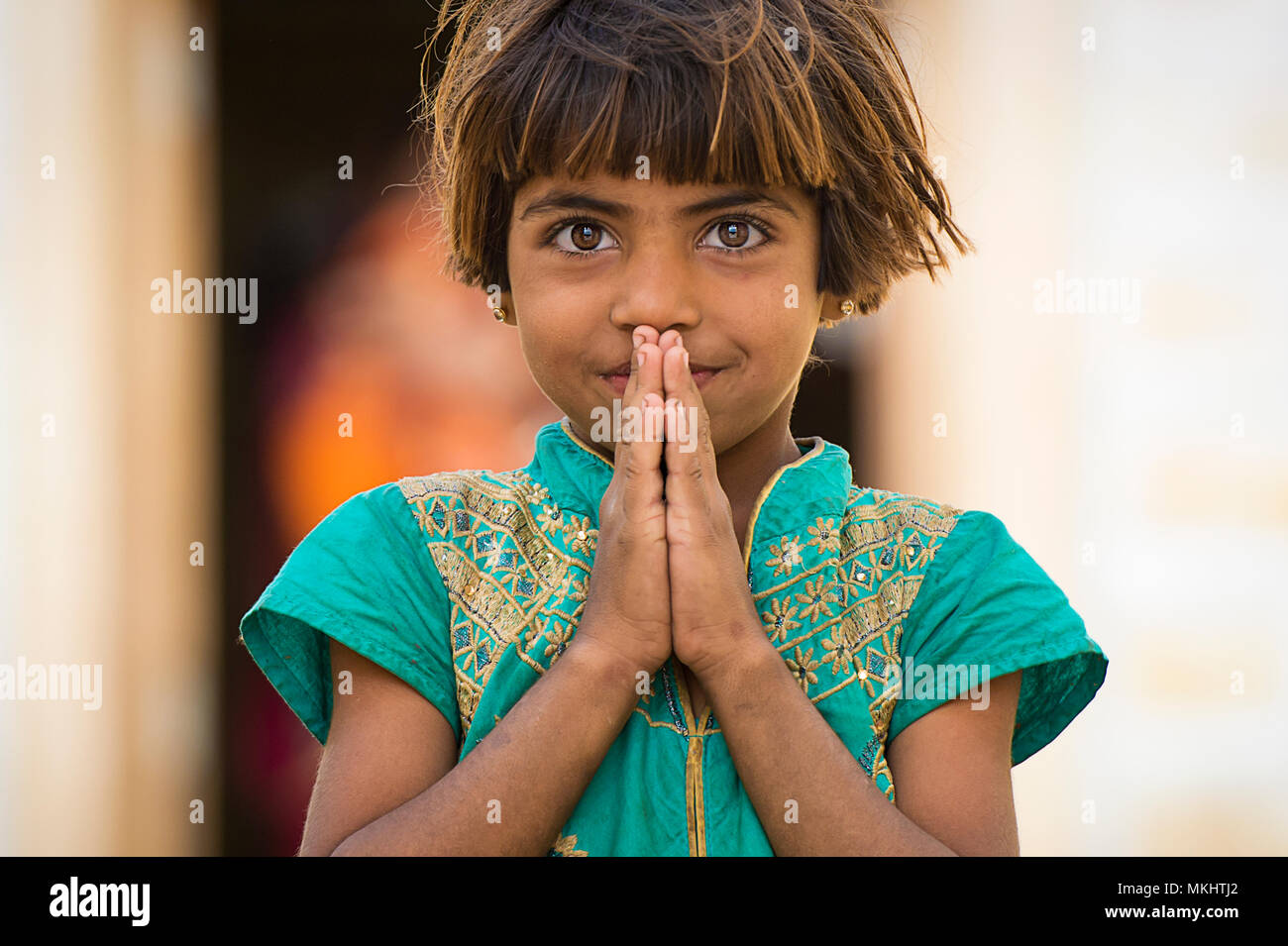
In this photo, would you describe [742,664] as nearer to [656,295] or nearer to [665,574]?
[665,574]

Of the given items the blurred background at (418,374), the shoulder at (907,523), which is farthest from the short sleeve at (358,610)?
the blurred background at (418,374)

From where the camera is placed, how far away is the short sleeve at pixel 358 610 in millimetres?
1317

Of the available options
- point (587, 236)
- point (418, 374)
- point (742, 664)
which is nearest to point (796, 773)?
point (742, 664)

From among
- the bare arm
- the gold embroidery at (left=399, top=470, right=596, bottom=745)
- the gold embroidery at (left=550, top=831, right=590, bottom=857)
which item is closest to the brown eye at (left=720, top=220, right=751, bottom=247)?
the gold embroidery at (left=399, top=470, right=596, bottom=745)

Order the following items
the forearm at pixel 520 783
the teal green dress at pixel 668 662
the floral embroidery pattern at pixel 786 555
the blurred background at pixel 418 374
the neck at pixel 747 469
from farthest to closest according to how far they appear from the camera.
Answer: the blurred background at pixel 418 374
the neck at pixel 747 469
the floral embroidery pattern at pixel 786 555
the teal green dress at pixel 668 662
the forearm at pixel 520 783

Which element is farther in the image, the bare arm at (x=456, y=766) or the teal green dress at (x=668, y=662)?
the teal green dress at (x=668, y=662)

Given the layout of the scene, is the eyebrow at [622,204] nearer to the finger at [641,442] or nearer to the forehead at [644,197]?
the forehead at [644,197]

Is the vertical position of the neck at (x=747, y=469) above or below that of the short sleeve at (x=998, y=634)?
above

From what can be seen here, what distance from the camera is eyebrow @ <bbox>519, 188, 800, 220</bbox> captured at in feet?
4.40

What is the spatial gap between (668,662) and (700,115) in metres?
0.54

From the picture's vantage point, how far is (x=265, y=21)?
366 cm

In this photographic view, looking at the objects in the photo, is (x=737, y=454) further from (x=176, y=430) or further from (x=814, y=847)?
(x=176, y=430)
